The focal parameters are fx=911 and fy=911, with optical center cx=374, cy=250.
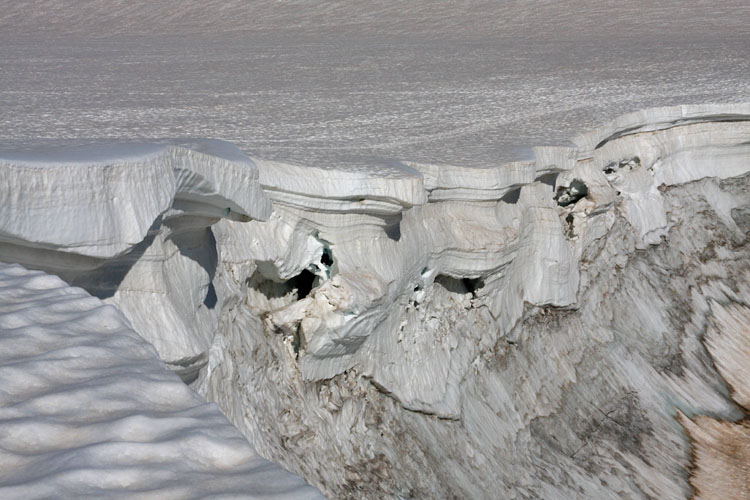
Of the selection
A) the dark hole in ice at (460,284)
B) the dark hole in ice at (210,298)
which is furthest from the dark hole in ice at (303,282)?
the dark hole in ice at (460,284)

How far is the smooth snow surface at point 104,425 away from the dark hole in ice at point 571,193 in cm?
319

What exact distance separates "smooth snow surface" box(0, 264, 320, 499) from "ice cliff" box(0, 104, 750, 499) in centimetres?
56

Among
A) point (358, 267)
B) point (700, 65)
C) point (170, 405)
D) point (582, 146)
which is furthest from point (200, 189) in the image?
point (700, 65)

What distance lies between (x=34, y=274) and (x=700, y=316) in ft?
12.8

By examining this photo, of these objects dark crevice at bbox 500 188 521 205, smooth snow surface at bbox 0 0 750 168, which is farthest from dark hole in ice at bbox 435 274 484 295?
smooth snow surface at bbox 0 0 750 168

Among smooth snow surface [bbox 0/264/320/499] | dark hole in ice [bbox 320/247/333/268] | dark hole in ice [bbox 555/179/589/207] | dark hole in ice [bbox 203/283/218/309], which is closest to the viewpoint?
smooth snow surface [bbox 0/264/320/499]

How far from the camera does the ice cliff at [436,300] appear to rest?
7.33ft

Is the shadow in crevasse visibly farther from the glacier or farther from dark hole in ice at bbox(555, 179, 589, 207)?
dark hole in ice at bbox(555, 179, 589, 207)

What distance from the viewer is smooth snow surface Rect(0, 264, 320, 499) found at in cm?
98

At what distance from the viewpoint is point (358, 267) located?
119 inches

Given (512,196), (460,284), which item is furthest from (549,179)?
(460,284)

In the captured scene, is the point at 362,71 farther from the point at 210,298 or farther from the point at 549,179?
the point at 210,298

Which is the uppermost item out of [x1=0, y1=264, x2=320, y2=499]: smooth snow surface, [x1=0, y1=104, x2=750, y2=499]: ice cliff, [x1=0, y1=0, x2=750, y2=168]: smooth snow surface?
[x1=0, y1=0, x2=750, y2=168]: smooth snow surface

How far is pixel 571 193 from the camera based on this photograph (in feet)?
14.2
